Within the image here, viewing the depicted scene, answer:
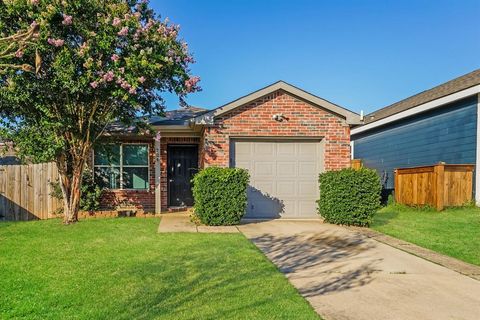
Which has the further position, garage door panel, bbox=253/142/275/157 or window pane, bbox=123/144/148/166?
window pane, bbox=123/144/148/166

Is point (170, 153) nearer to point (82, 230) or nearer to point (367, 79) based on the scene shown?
point (82, 230)

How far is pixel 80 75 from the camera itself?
26.9 feet

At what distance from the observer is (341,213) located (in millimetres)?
9477

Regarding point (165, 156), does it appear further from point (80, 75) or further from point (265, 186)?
point (80, 75)

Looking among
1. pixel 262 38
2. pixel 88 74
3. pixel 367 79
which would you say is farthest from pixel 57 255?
pixel 367 79

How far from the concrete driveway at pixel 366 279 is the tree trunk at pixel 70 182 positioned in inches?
181

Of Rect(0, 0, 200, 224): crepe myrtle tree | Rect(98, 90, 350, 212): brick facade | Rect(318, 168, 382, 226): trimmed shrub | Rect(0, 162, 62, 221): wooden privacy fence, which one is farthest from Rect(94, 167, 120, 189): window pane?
Rect(318, 168, 382, 226): trimmed shrub

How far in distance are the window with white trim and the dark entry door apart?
86 cm

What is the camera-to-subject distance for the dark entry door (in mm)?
13102

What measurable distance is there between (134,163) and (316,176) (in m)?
5.84

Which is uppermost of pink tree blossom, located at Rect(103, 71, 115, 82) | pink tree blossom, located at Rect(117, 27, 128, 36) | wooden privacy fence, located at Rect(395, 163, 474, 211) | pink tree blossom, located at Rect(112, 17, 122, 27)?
pink tree blossom, located at Rect(112, 17, 122, 27)

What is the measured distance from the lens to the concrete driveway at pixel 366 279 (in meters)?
4.00

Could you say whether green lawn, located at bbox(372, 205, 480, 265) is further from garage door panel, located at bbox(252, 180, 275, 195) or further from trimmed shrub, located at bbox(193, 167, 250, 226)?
trimmed shrub, located at bbox(193, 167, 250, 226)

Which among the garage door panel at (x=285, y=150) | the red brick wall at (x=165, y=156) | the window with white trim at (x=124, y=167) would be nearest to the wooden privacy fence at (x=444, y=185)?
the garage door panel at (x=285, y=150)
